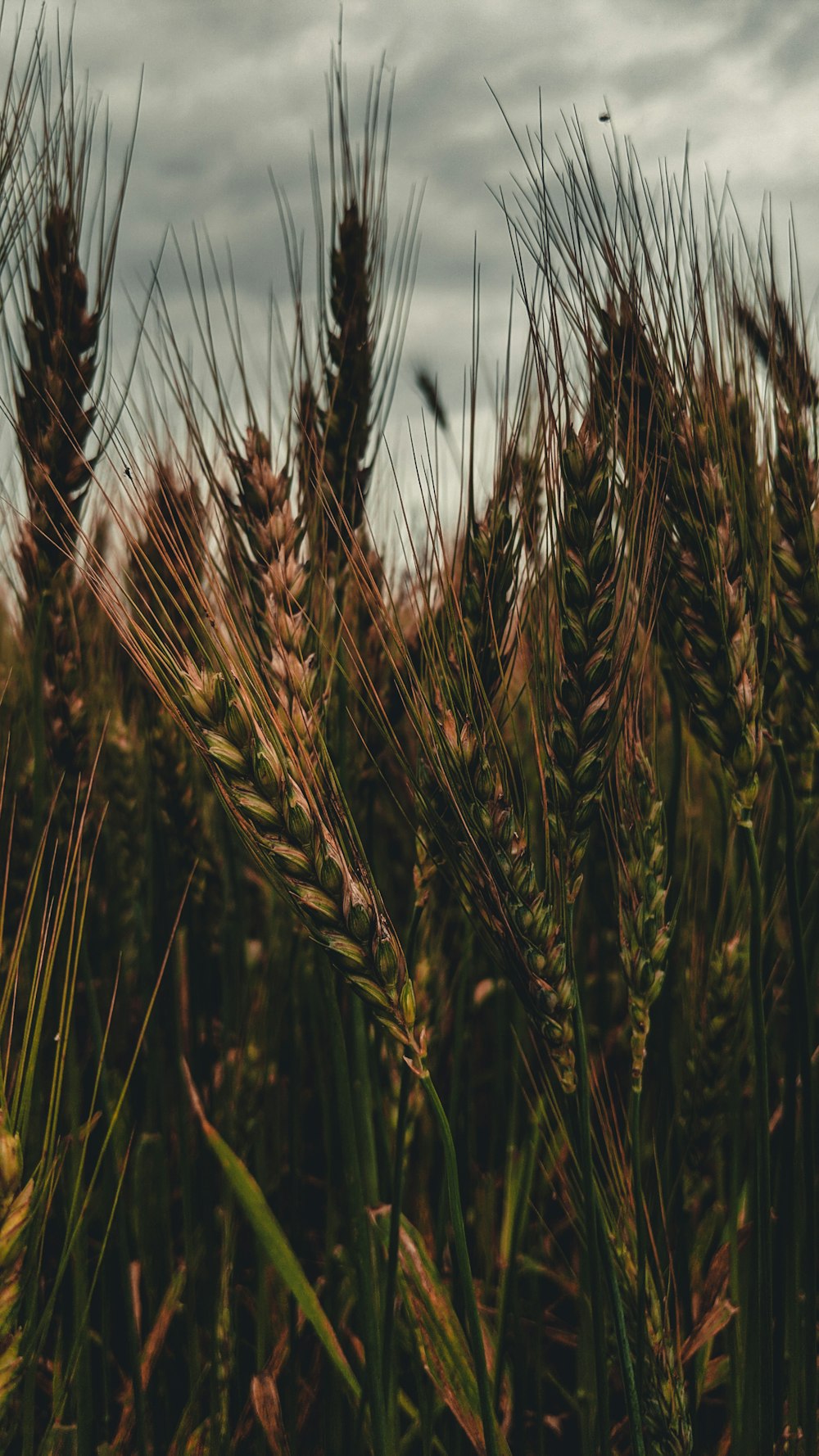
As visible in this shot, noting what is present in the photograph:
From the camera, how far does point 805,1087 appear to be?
1.03m

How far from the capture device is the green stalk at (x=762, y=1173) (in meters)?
0.93

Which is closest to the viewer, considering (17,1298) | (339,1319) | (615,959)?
(17,1298)

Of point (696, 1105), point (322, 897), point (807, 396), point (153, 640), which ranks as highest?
point (807, 396)

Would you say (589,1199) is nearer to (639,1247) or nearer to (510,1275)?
(639,1247)

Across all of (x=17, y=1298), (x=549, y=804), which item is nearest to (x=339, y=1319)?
(x=17, y=1298)

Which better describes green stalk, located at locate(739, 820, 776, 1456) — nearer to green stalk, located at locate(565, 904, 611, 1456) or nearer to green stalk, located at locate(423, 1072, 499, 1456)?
green stalk, located at locate(565, 904, 611, 1456)

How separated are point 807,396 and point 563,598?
24.4 inches

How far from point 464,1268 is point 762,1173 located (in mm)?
351

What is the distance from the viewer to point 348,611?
1.62m

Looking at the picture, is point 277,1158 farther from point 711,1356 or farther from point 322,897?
point 322,897

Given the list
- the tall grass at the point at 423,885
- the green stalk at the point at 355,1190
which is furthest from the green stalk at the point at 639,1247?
the green stalk at the point at 355,1190

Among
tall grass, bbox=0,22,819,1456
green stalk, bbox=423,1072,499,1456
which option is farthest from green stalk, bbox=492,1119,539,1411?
green stalk, bbox=423,1072,499,1456

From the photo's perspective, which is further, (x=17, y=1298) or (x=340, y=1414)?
(x=340, y=1414)

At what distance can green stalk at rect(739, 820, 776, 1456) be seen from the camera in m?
0.93
